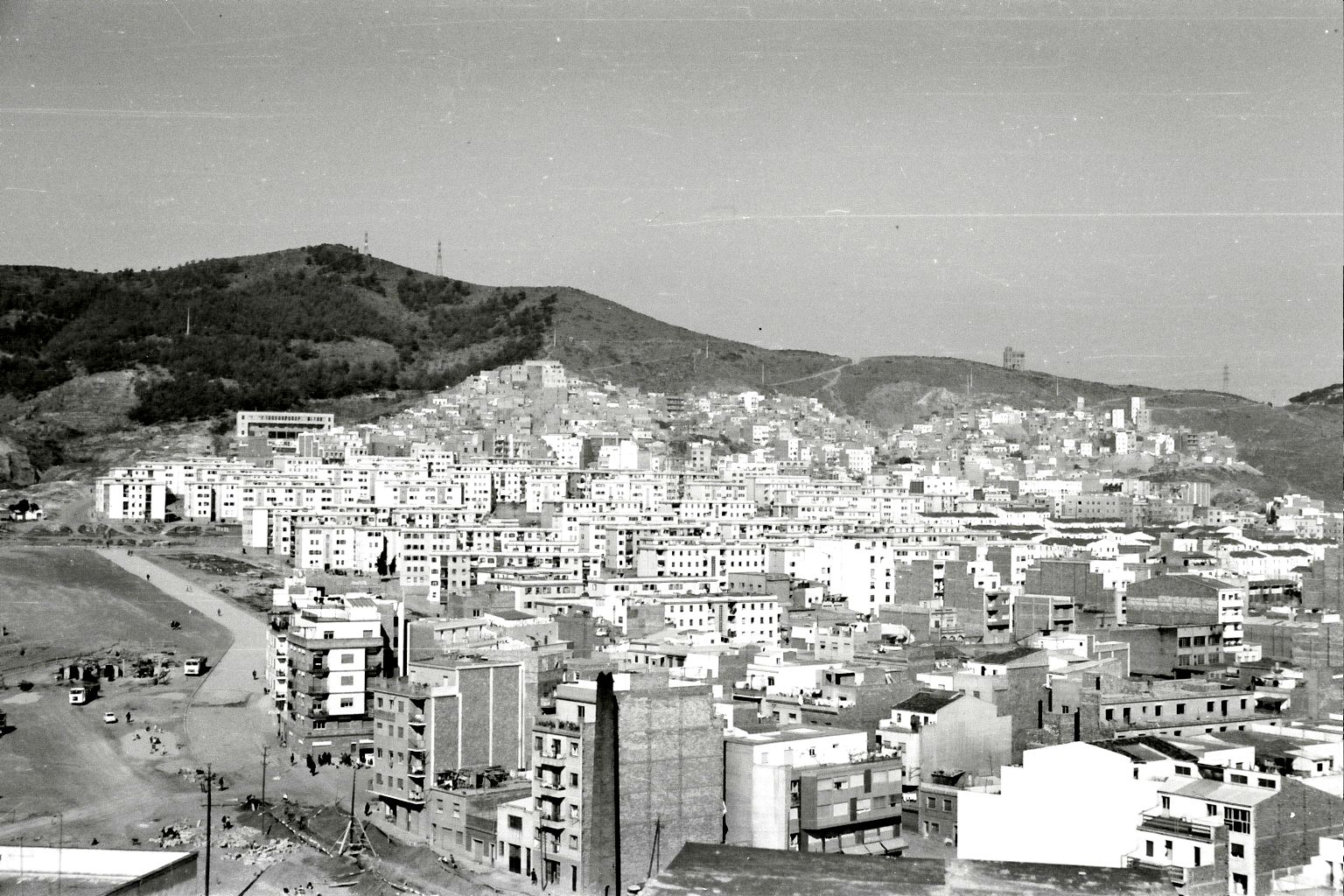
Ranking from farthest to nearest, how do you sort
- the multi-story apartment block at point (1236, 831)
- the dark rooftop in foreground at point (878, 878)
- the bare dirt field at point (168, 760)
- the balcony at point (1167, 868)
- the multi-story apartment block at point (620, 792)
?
the bare dirt field at point (168, 760) < the multi-story apartment block at point (620, 792) < the multi-story apartment block at point (1236, 831) < the balcony at point (1167, 868) < the dark rooftop in foreground at point (878, 878)

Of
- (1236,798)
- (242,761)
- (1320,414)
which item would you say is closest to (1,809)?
(242,761)

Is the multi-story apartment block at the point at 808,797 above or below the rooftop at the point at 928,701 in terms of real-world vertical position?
below

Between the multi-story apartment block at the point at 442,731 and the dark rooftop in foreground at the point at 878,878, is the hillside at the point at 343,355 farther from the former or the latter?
the dark rooftop in foreground at the point at 878,878

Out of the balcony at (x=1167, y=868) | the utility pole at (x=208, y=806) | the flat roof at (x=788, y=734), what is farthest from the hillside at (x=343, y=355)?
the balcony at (x=1167, y=868)

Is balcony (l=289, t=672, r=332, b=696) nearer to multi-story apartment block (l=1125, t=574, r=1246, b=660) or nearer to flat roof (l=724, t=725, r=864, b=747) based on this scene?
flat roof (l=724, t=725, r=864, b=747)

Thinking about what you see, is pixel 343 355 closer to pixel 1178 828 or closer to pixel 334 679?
pixel 334 679
